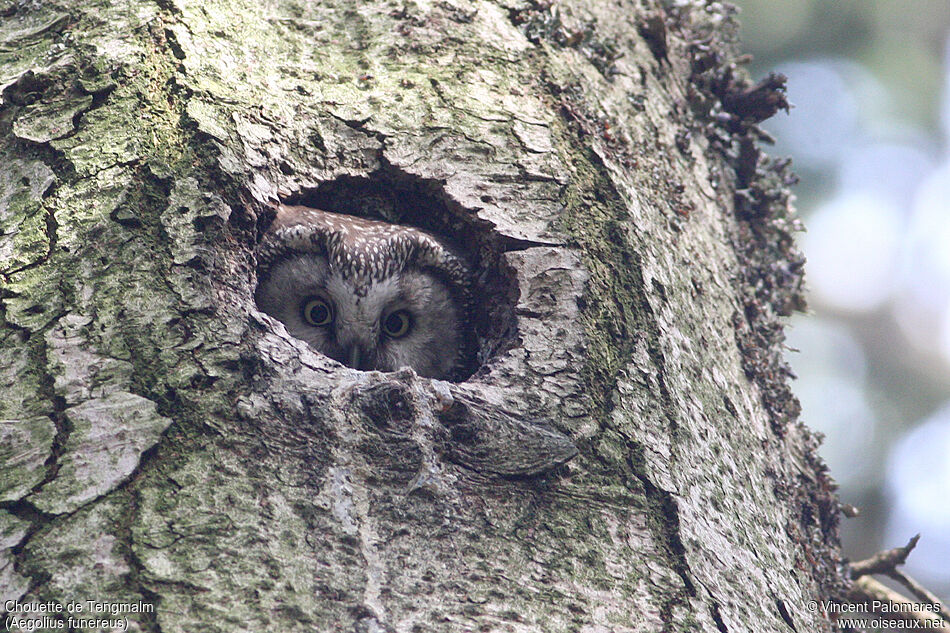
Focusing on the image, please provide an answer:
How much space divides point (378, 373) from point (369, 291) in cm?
106

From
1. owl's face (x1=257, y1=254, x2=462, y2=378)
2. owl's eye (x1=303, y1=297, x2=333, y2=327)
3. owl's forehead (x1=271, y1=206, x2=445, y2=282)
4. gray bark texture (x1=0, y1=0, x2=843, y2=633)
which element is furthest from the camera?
owl's eye (x1=303, y1=297, x2=333, y2=327)

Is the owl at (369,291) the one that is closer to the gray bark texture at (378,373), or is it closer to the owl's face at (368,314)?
the owl's face at (368,314)

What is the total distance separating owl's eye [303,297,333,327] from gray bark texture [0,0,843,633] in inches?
19.6

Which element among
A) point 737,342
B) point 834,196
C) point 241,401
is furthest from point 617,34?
point 834,196

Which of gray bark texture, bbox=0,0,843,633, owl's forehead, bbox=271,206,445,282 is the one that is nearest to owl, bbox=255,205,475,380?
owl's forehead, bbox=271,206,445,282

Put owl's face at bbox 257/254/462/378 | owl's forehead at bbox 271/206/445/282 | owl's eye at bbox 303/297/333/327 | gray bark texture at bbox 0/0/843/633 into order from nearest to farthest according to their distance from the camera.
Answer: gray bark texture at bbox 0/0/843/633 → owl's forehead at bbox 271/206/445/282 → owl's face at bbox 257/254/462/378 → owl's eye at bbox 303/297/333/327

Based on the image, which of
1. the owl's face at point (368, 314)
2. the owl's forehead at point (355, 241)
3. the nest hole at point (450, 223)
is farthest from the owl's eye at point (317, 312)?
the nest hole at point (450, 223)

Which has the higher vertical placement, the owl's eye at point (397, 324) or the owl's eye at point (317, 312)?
the owl's eye at point (397, 324)

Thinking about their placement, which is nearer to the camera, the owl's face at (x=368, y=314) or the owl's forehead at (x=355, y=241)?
the owl's forehead at (x=355, y=241)

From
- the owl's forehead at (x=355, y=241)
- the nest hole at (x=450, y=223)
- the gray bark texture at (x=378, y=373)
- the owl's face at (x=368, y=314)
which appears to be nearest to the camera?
the gray bark texture at (x=378, y=373)

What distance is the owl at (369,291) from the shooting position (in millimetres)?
2791

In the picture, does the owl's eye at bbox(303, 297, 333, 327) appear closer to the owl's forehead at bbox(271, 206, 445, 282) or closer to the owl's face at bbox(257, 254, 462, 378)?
the owl's face at bbox(257, 254, 462, 378)

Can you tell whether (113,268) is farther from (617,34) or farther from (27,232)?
(617,34)

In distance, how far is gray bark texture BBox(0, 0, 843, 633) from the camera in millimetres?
1588
